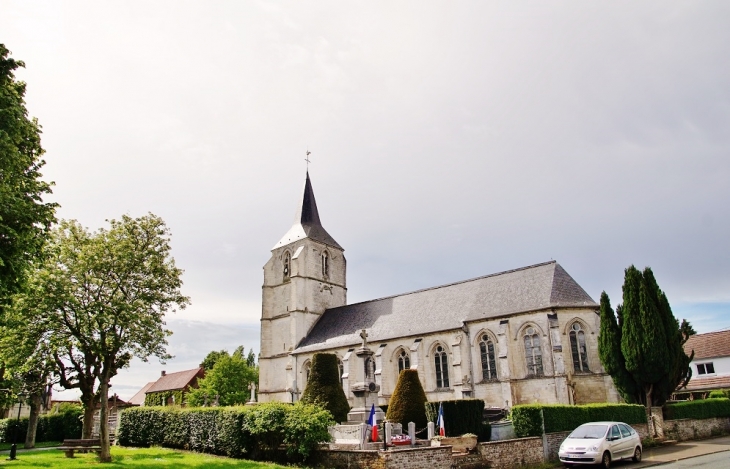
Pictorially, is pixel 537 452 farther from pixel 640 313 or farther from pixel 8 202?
pixel 8 202

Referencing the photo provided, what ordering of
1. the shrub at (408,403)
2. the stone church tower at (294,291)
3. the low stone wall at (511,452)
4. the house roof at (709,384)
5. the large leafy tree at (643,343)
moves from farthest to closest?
1. the stone church tower at (294,291)
2. the house roof at (709,384)
3. the large leafy tree at (643,343)
4. the shrub at (408,403)
5. the low stone wall at (511,452)

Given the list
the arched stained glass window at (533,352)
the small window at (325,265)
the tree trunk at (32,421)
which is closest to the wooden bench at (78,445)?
the tree trunk at (32,421)

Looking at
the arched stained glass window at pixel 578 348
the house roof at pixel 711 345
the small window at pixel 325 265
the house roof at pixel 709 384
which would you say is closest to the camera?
the arched stained glass window at pixel 578 348

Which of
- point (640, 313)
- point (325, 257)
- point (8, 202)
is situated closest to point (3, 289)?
point (8, 202)

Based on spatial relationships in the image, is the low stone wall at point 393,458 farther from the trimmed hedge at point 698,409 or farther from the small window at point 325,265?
the small window at point 325,265

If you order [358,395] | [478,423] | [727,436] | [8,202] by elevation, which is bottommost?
[727,436]

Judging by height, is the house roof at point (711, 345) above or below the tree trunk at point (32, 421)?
above

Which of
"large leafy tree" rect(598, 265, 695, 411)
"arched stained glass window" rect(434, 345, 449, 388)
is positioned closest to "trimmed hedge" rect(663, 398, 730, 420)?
"large leafy tree" rect(598, 265, 695, 411)

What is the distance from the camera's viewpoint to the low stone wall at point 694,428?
22.3 m

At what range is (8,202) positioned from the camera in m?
11.4

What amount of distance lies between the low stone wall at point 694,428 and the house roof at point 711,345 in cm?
1542

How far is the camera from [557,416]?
59.9 feet

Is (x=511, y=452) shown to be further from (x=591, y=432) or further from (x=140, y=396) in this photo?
(x=140, y=396)

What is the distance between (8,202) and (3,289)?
6.76 feet
